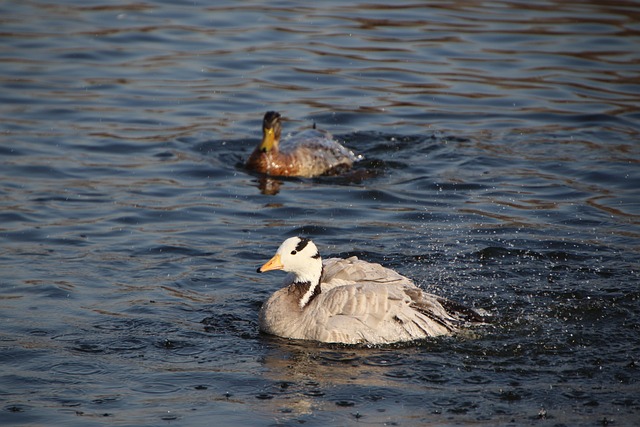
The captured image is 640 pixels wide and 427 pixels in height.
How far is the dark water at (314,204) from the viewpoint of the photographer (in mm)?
8352

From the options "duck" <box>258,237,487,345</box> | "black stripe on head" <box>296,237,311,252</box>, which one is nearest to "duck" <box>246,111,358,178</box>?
"duck" <box>258,237,487,345</box>

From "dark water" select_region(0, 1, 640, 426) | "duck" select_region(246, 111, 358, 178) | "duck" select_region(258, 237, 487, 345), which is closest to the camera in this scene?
"dark water" select_region(0, 1, 640, 426)

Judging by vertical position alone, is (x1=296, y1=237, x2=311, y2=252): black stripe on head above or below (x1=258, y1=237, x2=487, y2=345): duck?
above

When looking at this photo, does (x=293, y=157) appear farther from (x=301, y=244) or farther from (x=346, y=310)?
(x=346, y=310)

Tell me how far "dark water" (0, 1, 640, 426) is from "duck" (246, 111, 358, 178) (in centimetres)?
35

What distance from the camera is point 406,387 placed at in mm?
8344

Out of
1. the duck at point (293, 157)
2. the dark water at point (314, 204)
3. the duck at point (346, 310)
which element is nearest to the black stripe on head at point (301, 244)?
the duck at point (346, 310)

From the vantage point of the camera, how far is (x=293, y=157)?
15.0m

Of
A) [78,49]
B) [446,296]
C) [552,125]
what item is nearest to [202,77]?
[78,49]

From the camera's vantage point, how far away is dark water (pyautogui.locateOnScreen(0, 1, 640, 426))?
8352 mm

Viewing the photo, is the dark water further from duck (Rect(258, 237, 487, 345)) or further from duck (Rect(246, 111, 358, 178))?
duck (Rect(246, 111, 358, 178))

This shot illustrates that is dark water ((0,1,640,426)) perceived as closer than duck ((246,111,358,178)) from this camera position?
Yes

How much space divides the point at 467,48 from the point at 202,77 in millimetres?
5364

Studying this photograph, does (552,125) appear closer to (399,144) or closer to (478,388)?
(399,144)
